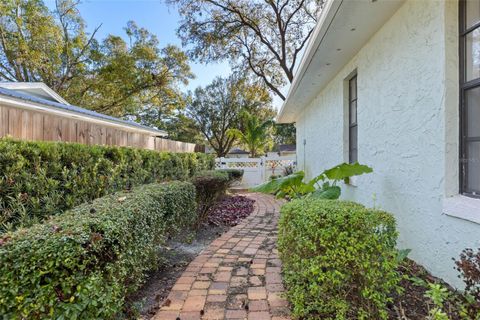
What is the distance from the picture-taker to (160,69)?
725 inches

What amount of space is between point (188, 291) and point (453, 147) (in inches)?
112

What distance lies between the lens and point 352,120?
17.1 feet

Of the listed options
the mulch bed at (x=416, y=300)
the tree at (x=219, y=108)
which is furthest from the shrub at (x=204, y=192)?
the tree at (x=219, y=108)

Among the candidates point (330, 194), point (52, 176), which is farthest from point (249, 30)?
point (52, 176)

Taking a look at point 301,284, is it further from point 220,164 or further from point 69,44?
point 69,44

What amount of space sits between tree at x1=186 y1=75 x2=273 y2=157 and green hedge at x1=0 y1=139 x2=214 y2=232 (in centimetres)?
2054

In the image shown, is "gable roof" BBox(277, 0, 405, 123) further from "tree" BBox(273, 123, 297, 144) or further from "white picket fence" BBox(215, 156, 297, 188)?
"tree" BBox(273, 123, 297, 144)

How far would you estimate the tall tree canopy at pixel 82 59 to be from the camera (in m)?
14.6

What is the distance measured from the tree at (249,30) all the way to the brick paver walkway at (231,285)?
11.2m

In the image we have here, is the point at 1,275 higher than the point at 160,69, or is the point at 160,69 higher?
the point at 160,69

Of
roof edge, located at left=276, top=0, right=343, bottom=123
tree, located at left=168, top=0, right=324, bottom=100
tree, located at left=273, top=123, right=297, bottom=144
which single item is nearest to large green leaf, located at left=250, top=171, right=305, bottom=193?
roof edge, located at left=276, top=0, right=343, bottom=123

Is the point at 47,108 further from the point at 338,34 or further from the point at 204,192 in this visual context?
the point at 338,34

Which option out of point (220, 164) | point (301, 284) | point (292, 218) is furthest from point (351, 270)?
point (220, 164)

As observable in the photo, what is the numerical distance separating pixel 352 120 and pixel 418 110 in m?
2.36
